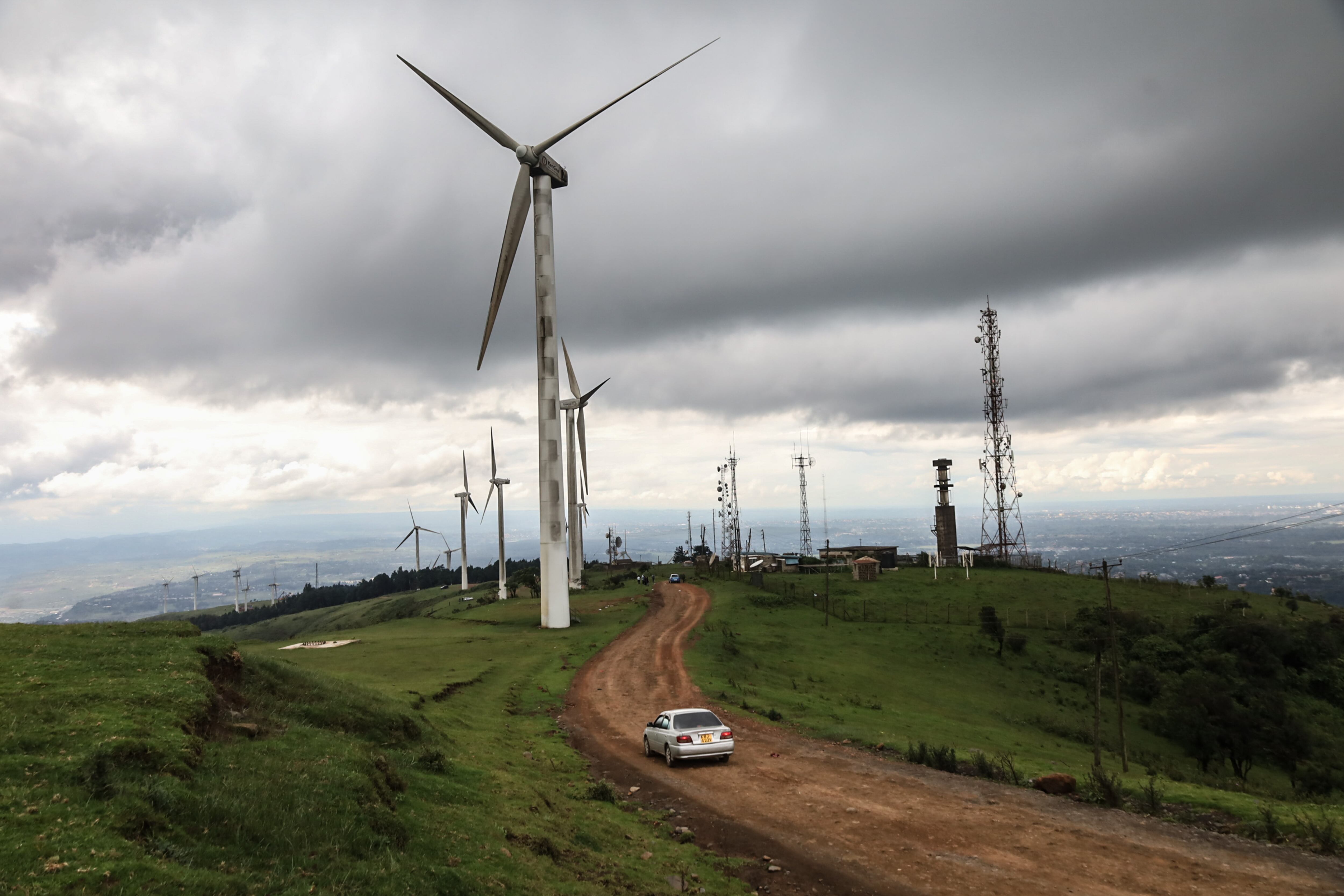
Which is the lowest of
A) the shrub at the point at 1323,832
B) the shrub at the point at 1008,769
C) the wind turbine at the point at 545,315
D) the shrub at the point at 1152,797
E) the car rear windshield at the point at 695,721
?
the shrub at the point at 1008,769

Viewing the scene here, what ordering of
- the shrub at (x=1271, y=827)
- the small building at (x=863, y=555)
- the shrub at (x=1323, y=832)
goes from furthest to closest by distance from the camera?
the small building at (x=863, y=555), the shrub at (x=1271, y=827), the shrub at (x=1323, y=832)

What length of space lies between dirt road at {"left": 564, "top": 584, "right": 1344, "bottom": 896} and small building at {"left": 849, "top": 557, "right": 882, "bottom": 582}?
7643cm

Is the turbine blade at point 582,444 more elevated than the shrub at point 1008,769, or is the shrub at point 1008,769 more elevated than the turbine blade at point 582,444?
the turbine blade at point 582,444

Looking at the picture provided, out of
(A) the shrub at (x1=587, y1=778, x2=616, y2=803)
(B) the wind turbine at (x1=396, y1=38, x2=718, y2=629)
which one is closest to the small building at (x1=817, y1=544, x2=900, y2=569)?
(B) the wind turbine at (x1=396, y1=38, x2=718, y2=629)

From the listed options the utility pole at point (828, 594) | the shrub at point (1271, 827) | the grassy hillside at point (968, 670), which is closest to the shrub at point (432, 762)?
the grassy hillside at point (968, 670)

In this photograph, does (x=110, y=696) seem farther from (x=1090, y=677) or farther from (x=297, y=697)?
(x=1090, y=677)

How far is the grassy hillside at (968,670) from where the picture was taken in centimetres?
3616

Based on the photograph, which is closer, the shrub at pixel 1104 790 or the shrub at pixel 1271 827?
the shrub at pixel 1271 827

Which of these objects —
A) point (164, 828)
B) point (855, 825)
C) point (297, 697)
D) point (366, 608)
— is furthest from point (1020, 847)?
point (366, 608)

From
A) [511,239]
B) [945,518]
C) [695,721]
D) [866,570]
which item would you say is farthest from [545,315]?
[945,518]

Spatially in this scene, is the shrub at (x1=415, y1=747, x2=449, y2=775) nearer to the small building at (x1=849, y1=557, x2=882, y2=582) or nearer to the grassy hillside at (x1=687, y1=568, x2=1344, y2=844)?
the grassy hillside at (x1=687, y1=568, x2=1344, y2=844)

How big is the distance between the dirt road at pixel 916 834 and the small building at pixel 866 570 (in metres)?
76.4

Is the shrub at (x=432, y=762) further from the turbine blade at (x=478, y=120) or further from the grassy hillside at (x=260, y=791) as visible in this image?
the turbine blade at (x=478, y=120)

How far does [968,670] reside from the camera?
6234 centimetres
